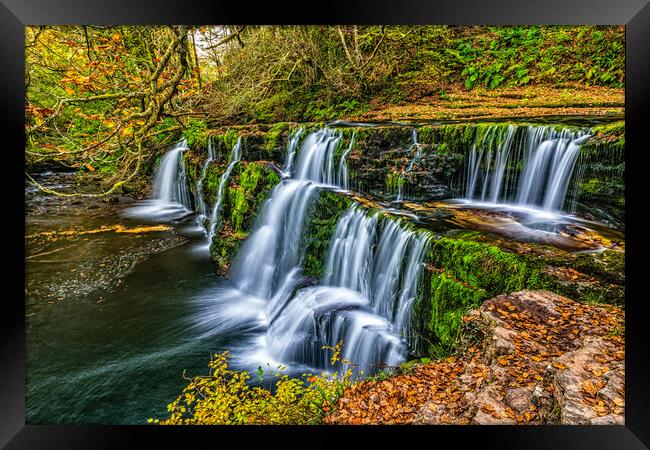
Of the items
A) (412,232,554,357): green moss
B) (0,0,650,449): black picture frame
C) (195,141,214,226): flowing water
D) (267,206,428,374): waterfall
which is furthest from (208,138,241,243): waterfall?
(412,232,554,357): green moss

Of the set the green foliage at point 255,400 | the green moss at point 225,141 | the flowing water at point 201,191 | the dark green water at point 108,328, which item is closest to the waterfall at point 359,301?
the green foliage at point 255,400

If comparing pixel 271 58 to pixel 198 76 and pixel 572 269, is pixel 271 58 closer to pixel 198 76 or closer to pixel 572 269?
pixel 198 76

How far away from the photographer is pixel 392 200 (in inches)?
201

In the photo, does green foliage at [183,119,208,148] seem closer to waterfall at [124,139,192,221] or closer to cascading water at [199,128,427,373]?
waterfall at [124,139,192,221]

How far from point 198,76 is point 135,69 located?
2.98 feet

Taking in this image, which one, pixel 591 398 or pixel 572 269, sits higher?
pixel 572 269

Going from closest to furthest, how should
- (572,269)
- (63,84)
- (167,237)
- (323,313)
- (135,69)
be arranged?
(572,269), (323,313), (63,84), (135,69), (167,237)

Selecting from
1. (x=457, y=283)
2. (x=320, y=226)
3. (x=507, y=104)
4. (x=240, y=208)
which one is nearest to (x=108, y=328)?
(x=240, y=208)

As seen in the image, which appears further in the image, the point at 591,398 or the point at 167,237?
the point at 167,237

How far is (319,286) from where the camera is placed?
4.61 meters

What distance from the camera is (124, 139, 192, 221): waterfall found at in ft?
25.7
